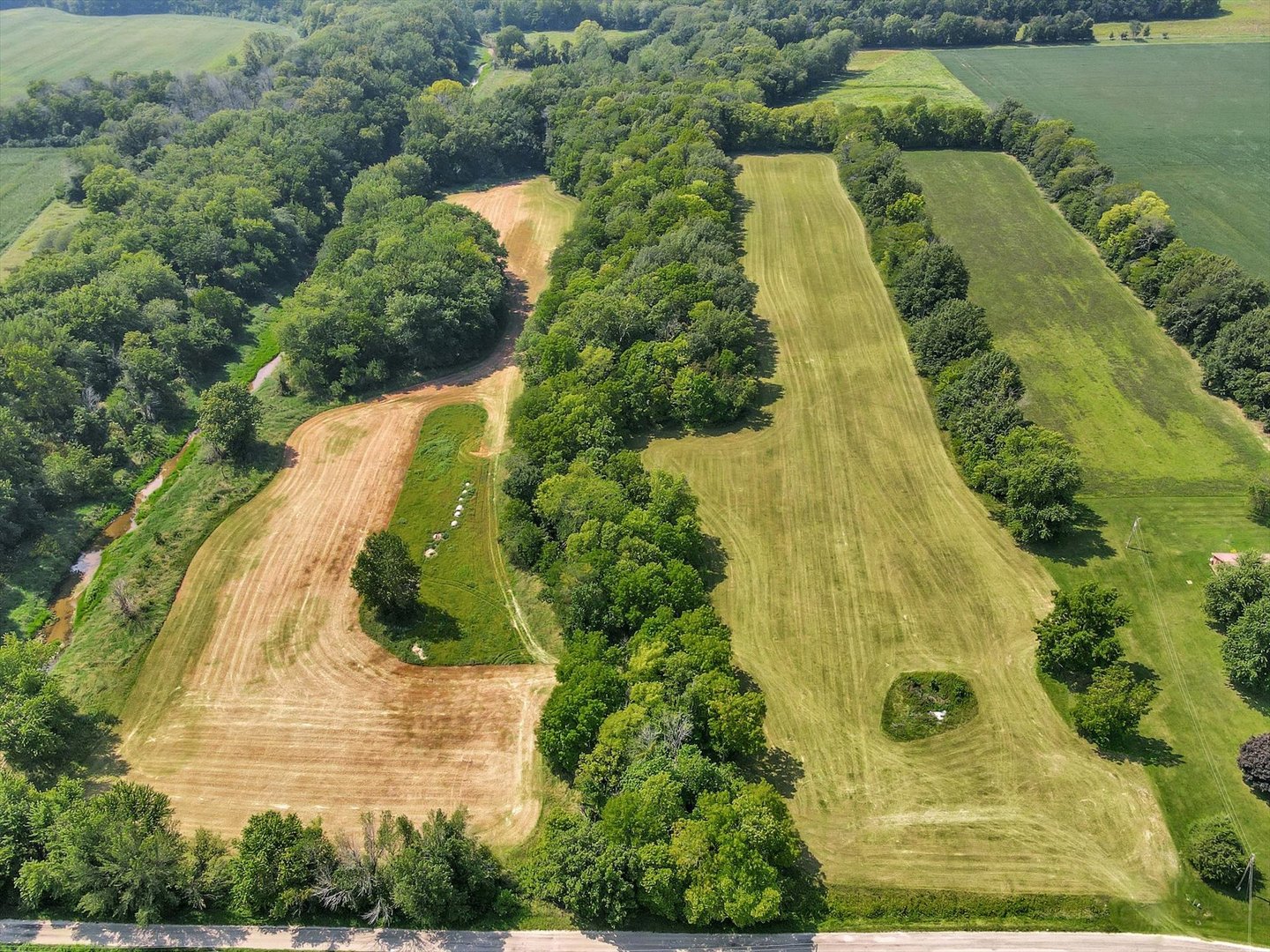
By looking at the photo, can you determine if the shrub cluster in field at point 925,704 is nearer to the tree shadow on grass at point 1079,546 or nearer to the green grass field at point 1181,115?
the tree shadow on grass at point 1079,546

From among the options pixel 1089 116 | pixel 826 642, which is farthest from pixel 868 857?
pixel 1089 116

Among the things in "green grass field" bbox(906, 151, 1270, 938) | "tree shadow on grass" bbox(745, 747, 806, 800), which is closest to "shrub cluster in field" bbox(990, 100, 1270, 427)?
"green grass field" bbox(906, 151, 1270, 938)

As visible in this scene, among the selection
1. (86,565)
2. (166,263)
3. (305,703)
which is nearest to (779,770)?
(305,703)

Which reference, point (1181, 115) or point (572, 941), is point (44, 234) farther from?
point (1181, 115)

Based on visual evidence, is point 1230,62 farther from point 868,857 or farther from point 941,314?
point 868,857

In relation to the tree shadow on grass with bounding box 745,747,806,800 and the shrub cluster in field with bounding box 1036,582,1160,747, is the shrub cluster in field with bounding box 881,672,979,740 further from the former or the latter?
the tree shadow on grass with bounding box 745,747,806,800
